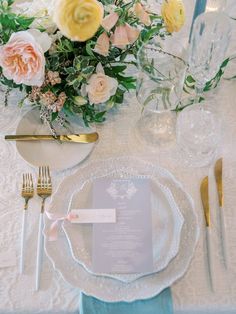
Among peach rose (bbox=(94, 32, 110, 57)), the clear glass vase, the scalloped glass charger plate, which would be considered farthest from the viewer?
the clear glass vase

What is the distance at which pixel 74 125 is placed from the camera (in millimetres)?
801

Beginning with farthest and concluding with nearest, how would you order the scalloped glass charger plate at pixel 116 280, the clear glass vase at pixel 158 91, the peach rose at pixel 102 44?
1. the clear glass vase at pixel 158 91
2. the peach rose at pixel 102 44
3. the scalloped glass charger plate at pixel 116 280

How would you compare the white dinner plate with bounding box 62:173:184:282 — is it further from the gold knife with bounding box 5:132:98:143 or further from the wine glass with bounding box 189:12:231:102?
the wine glass with bounding box 189:12:231:102

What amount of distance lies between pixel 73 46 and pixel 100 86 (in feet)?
0.33

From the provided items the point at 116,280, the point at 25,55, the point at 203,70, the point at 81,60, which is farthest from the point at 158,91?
the point at 116,280

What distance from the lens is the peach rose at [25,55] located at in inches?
24.4

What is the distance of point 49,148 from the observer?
30.1 inches

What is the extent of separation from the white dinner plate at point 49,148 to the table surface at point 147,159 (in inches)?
0.7

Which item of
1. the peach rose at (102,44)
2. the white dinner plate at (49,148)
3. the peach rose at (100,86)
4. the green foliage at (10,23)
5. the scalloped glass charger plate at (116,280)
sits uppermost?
the green foliage at (10,23)

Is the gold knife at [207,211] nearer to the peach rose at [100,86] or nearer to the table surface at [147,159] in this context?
the table surface at [147,159]

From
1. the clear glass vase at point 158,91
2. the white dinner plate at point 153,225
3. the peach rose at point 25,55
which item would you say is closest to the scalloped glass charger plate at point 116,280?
the white dinner plate at point 153,225

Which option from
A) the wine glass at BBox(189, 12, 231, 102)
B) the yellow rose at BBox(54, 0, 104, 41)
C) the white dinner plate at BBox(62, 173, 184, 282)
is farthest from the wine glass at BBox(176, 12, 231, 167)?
the yellow rose at BBox(54, 0, 104, 41)

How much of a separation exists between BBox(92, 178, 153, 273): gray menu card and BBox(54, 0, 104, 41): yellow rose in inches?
11.5

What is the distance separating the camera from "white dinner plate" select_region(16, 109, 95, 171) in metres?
0.74
